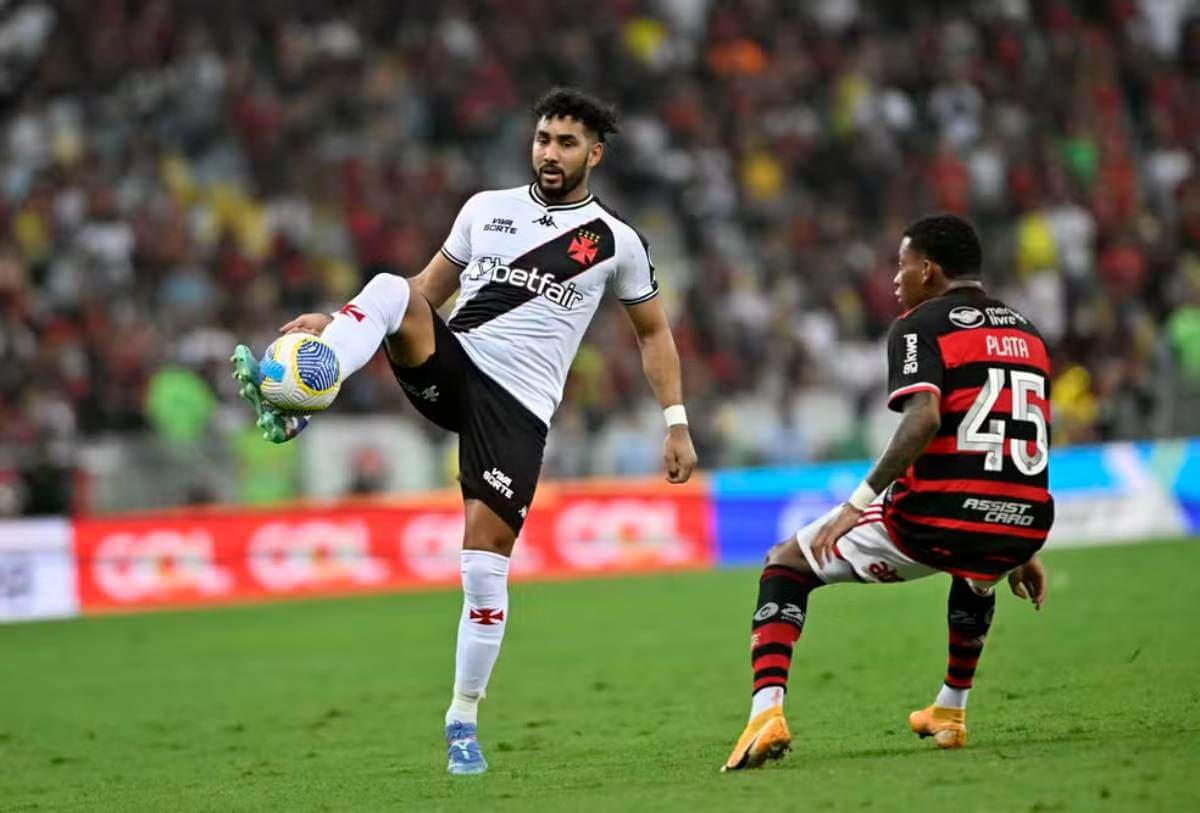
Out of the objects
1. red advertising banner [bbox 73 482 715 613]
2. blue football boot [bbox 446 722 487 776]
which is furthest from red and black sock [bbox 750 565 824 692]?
red advertising banner [bbox 73 482 715 613]

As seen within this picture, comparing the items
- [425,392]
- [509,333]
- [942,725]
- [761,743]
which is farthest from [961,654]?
[425,392]

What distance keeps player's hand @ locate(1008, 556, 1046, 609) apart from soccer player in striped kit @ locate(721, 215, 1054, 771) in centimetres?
27

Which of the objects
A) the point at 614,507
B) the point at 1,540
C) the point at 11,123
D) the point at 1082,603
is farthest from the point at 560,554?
the point at 11,123

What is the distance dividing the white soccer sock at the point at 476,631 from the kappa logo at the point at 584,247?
4.26 feet

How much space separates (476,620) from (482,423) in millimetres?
805

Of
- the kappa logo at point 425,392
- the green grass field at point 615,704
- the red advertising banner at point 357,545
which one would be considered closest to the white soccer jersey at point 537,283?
the kappa logo at point 425,392

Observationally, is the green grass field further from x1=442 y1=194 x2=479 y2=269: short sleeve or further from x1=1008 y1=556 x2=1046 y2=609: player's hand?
x1=442 y1=194 x2=479 y2=269: short sleeve

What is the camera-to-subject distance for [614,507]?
66.1 ft

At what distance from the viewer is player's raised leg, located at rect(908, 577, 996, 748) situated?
7711mm

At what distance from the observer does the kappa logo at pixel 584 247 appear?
797 cm

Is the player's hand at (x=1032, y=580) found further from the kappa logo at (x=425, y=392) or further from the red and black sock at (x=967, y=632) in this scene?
the kappa logo at (x=425, y=392)

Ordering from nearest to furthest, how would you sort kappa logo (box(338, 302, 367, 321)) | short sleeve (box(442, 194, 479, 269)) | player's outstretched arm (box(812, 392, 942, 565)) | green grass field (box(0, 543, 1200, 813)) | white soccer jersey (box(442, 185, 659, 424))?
green grass field (box(0, 543, 1200, 813))
player's outstretched arm (box(812, 392, 942, 565))
kappa logo (box(338, 302, 367, 321))
white soccer jersey (box(442, 185, 659, 424))
short sleeve (box(442, 194, 479, 269))

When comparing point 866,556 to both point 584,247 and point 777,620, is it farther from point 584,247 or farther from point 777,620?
point 584,247

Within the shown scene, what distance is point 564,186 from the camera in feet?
26.3
